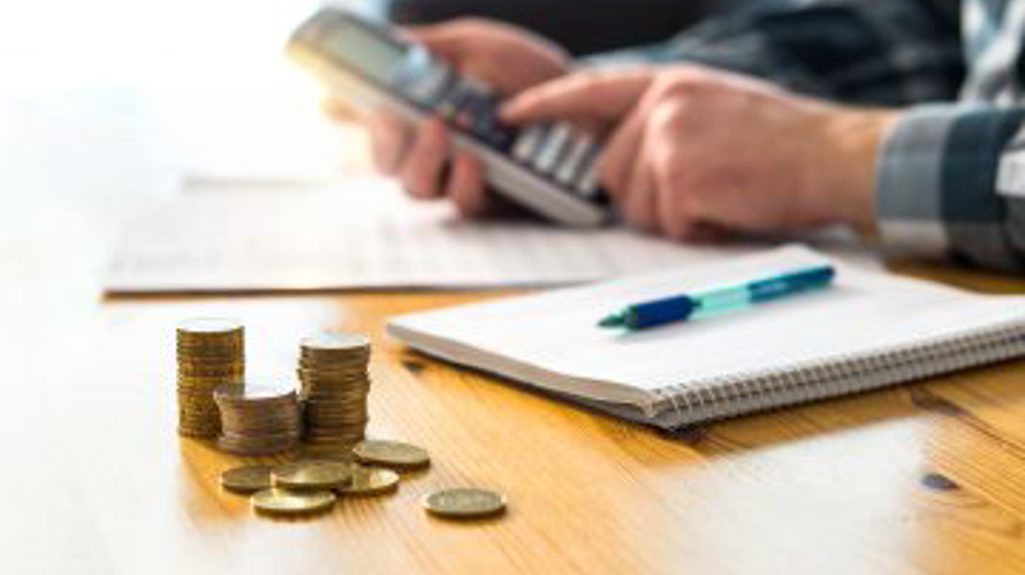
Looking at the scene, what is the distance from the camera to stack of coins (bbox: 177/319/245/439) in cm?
73

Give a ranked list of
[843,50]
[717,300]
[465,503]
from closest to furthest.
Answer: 1. [465,503]
2. [717,300]
3. [843,50]

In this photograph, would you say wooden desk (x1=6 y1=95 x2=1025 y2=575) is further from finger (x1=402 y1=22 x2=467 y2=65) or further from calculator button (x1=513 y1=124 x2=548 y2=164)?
finger (x1=402 y1=22 x2=467 y2=65)

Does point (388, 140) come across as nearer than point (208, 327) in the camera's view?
No

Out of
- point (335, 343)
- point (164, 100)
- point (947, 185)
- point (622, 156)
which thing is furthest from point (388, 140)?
point (164, 100)

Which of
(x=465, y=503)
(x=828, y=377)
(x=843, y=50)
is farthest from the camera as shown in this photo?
(x=843, y=50)

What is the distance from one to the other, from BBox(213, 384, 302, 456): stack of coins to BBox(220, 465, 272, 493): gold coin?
2cm

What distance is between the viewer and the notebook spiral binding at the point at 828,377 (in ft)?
2.47

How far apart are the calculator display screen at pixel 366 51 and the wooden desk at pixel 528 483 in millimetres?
423

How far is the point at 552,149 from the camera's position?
1.32 meters

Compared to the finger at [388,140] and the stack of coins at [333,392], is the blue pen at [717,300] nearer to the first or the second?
the stack of coins at [333,392]

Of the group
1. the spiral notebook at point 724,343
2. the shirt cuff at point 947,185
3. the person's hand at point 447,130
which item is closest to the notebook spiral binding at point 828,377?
the spiral notebook at point 724,343

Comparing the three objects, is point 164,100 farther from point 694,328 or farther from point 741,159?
point 694,328

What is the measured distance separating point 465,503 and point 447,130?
698 mm

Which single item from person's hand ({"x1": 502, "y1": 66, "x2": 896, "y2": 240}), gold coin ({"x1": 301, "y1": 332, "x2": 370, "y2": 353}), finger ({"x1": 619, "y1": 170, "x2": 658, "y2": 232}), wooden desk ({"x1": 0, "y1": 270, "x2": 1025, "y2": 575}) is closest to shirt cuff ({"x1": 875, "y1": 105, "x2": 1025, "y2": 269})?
person's hand ({"x1": 502, "y1": 66, "x2": 896, "y2": 240})
